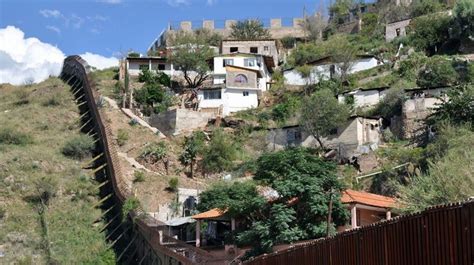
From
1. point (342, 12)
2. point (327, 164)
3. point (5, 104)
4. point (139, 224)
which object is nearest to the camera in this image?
point (327, 164)

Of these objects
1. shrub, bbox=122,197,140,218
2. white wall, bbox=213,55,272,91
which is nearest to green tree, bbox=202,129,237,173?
shrub, bbox=122,197,140,218

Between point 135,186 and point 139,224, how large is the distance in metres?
9.23

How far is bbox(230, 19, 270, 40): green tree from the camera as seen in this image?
8800cm

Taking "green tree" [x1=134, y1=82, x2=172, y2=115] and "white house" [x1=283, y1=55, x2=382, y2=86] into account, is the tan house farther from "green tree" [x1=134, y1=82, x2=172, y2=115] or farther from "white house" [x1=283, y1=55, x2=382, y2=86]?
"white house" [x1=283, y1=55, x2=382, y2=86]

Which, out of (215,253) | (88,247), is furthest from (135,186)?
(215,253)

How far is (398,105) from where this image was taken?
5331 centimetres

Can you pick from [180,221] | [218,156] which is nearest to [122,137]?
[218,156]

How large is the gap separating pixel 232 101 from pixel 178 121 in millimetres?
7614

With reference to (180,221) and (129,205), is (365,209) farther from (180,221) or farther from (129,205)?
(129,205)

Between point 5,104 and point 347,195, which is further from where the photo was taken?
point 5,104

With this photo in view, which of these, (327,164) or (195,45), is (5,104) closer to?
(195,45)

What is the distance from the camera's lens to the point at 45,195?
4538 cm

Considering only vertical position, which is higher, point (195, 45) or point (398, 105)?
point (195, 45)

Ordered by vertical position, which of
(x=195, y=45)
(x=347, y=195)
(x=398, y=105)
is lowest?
(x=347, y=195)
